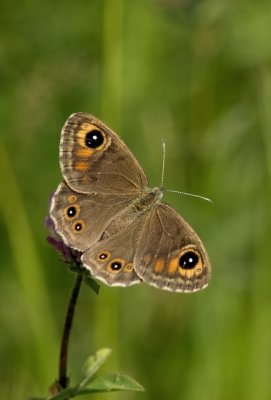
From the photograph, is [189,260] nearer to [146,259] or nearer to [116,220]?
[146,259]

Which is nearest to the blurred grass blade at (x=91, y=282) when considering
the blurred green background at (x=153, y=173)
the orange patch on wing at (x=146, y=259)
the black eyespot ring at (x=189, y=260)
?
the orange patch on wing at (x=146, y=259)

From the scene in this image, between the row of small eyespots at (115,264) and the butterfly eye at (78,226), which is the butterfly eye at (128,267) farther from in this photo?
the butterfly eye at (78,226)

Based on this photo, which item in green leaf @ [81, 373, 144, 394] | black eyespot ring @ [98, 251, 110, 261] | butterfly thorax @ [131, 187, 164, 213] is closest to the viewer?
green leaf @ [81, 373, 144, 394]

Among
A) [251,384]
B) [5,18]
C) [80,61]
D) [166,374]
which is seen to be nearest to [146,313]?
[166,374]

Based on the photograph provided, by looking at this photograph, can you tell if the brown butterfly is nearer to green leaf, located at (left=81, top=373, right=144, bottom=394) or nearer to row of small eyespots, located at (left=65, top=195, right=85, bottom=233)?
row of small eyespots, located at (left=65, top=195, right=85, bottom=233)

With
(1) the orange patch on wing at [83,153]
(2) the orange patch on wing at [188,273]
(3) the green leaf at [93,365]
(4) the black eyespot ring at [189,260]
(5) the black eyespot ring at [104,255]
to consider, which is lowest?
(3) the green leaf at [93,365]

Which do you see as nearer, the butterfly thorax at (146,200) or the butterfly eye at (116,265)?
the butterfly eye at (116,265)

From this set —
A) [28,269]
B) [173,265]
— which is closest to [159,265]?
[173,265]

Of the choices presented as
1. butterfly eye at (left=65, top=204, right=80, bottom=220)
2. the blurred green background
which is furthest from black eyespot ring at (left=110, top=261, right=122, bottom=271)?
the blurred green background
